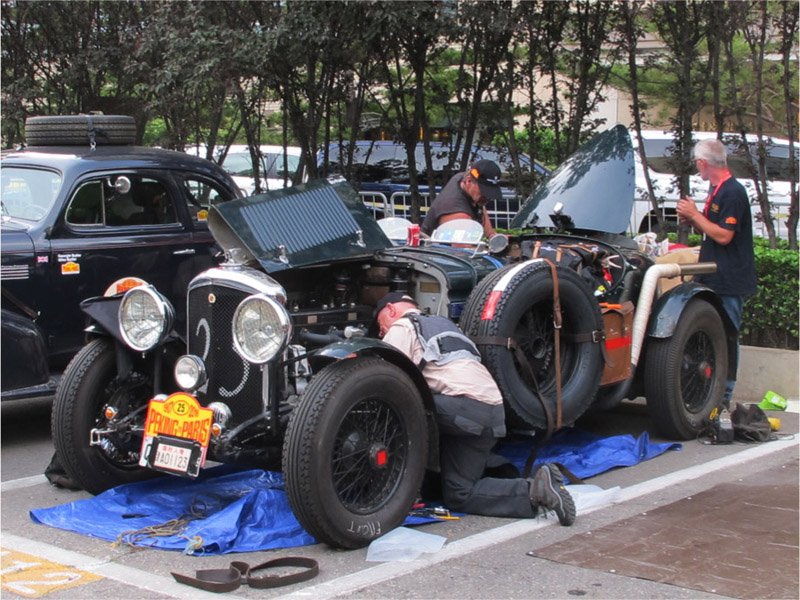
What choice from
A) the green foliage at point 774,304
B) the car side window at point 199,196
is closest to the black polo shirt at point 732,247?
the green foliage at point 774,304

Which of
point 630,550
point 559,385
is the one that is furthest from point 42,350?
point 630,550

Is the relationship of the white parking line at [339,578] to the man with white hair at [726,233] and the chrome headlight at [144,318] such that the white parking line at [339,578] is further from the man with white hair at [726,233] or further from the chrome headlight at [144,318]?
the man with white hair at [726,233]

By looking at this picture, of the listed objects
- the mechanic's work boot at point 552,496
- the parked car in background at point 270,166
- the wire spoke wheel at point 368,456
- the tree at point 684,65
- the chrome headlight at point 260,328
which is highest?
the tree at point 684,65

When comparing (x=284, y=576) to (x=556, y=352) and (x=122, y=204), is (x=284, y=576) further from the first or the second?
(x=122, y=204)

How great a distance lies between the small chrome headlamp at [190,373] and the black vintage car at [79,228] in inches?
85.6

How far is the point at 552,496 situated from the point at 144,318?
239 cm

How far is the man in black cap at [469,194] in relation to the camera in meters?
7.94

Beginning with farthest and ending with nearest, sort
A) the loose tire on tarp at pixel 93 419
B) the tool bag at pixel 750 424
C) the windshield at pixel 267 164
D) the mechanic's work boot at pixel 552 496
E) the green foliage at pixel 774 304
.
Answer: the windshield at pixel 267 164, the green foliage at pixel 774 304, the tool bag at pixel 750 424, the loose tire on tarp at pixel 93 419, the mechanic's work boot at pixel 552 496

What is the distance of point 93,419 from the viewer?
19.7 ft

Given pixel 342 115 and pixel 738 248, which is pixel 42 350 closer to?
pixel 738 248

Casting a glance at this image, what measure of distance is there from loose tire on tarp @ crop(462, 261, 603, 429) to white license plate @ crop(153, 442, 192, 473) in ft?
5.82

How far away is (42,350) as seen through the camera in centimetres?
747

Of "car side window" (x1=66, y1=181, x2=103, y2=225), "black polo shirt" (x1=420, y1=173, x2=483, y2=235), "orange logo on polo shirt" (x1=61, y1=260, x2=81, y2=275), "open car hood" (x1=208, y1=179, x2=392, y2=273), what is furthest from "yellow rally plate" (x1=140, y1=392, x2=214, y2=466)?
"black polo shirt" (x1=420, y1=173, x2=483, y2=235)

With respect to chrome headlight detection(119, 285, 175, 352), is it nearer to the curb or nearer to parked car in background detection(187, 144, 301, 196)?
the curb
